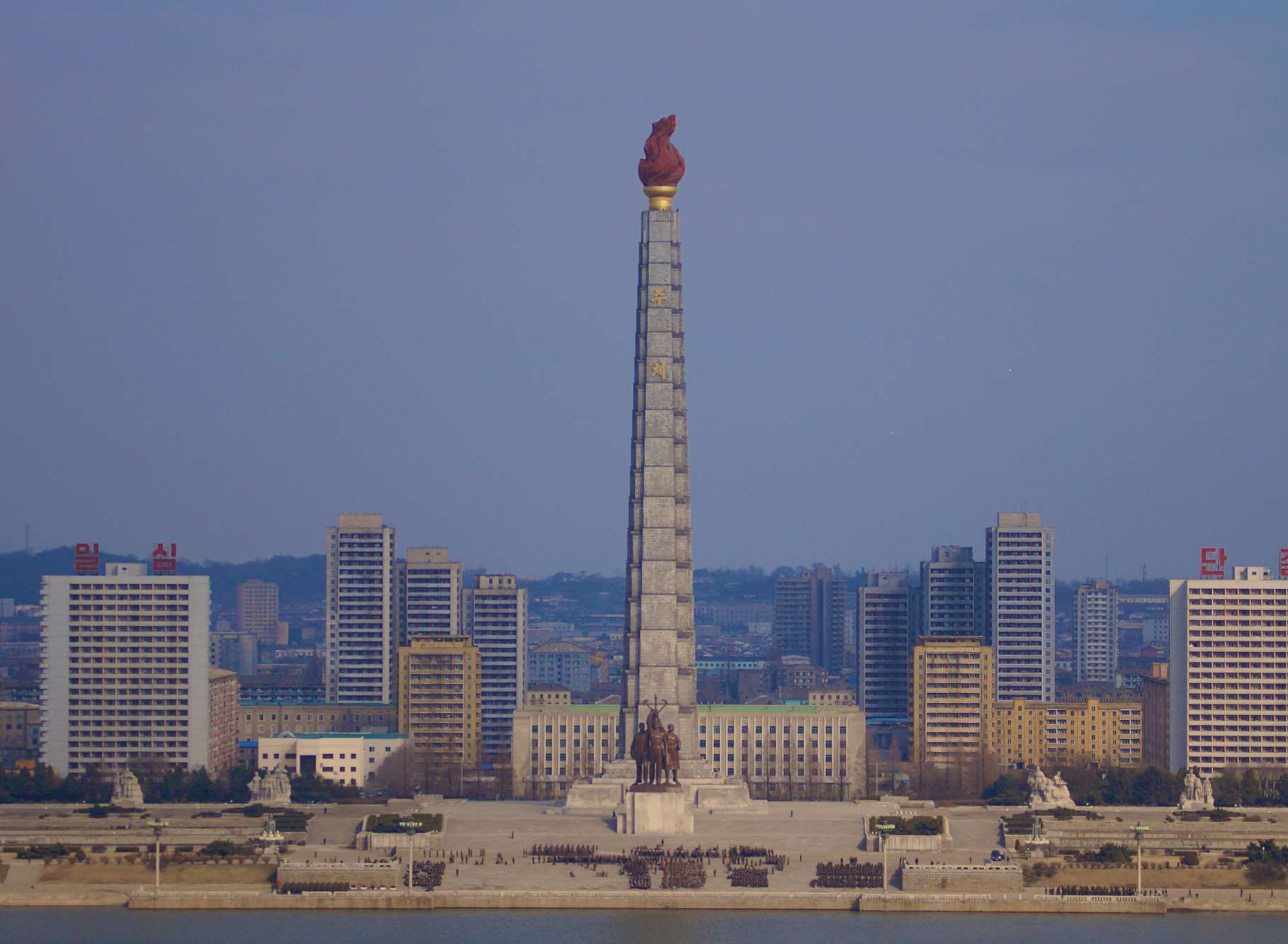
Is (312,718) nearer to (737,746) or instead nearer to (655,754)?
(737,746)

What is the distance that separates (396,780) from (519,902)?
102ft

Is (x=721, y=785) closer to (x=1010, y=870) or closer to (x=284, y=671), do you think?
(x=1010, y=870)

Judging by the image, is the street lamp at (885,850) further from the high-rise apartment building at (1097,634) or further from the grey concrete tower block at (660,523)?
the high-rise apartment building at (1097,634)

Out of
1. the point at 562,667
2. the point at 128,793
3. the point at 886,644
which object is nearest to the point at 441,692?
the point at 886,644

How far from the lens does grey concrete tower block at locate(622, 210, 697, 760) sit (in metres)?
92.1

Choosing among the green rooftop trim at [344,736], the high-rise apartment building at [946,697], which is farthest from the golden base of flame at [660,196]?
the high-rise apartment building at [946,697]

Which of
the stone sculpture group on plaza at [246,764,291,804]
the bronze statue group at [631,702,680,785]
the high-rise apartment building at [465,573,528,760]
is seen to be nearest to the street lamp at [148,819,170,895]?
the stone sculpture group on plaza at [246,764,291,804]

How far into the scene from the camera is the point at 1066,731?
125250 mm

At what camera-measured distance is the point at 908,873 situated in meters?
78.5

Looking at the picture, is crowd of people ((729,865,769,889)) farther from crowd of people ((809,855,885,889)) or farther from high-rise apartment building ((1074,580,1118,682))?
high-rise apartment building ((1074,580,1118,682))

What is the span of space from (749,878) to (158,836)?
50.6 ft

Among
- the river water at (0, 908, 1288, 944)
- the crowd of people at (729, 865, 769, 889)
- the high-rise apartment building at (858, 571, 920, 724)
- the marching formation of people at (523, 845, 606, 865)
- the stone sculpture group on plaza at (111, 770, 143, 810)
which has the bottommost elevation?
the river water at (0, 908, 1288, 944)

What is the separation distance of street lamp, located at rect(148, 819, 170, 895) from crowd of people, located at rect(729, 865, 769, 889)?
1436cm

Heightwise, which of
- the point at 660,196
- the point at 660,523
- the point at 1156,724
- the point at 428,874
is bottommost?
the point at 428,874
